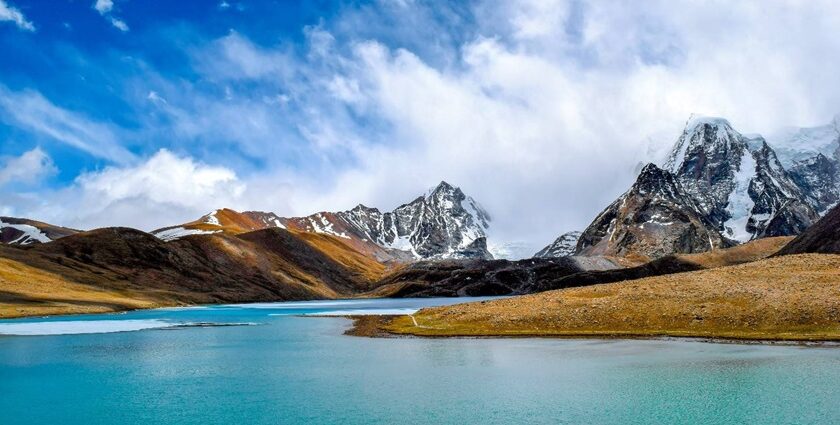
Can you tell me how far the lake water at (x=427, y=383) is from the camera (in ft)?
146

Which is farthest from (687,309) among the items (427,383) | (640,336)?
(427,383)

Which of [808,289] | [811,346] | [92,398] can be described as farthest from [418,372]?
[808,289]

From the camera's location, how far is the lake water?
4438cm

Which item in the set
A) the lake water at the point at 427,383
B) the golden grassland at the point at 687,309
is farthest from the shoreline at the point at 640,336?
the lake water at the point at 427,383

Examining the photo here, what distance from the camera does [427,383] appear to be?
56969mm

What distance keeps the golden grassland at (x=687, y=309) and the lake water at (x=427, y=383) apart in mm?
9005

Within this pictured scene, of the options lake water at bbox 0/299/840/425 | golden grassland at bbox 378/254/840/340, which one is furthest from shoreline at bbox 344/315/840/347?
lake water at bbox 0/299/840/425

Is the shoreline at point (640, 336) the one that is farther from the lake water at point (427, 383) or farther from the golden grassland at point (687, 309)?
the lake water at point (427, 383)

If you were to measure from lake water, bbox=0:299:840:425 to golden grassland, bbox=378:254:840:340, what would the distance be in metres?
9.01

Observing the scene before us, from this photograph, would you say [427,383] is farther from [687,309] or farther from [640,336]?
[687,309]

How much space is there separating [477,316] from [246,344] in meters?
38.5

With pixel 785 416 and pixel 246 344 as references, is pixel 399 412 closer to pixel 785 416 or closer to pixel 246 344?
pixel 785 416

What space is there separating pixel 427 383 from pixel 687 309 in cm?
5544

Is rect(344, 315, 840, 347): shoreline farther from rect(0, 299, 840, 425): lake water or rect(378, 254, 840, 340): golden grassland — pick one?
rect(0, 299, 840, 425): lake water
